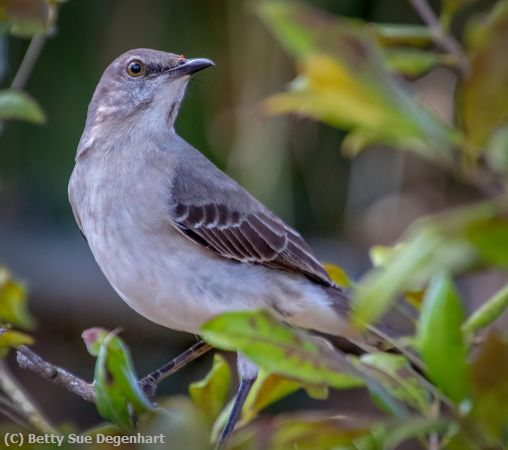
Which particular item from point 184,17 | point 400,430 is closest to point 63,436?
point 400,430

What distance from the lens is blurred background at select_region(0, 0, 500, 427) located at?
6953mm

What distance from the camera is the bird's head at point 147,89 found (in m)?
4.48

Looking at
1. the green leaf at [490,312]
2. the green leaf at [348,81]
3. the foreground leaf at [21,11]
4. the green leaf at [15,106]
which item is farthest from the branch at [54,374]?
the green leaf at [348,81]

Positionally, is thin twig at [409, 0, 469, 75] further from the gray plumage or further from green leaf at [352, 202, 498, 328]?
the gray plumage

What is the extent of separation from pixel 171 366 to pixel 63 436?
8.96 ft

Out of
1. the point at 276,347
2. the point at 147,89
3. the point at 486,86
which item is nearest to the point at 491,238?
the point at 486,86

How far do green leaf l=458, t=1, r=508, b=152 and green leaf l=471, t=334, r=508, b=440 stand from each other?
31 cm

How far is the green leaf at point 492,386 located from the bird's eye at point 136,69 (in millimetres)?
3492

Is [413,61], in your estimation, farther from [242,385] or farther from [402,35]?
[242,385]

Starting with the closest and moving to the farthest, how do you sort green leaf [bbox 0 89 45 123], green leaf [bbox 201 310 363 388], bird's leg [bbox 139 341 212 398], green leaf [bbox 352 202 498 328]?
green leaf [bbox 352 202 498 328] → green leaf [bbox 201 310 363 388] → green leaf [bbox 0 89 45 123] → bird's leg [bbox 139 341 212 398]

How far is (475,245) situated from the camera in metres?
1.06

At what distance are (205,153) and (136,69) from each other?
253 centimetres

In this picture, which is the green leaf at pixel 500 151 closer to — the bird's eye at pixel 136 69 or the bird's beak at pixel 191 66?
the bird's beak at pixel 191 66

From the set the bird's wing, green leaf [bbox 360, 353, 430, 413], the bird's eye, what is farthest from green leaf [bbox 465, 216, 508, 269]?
the bird's eye
